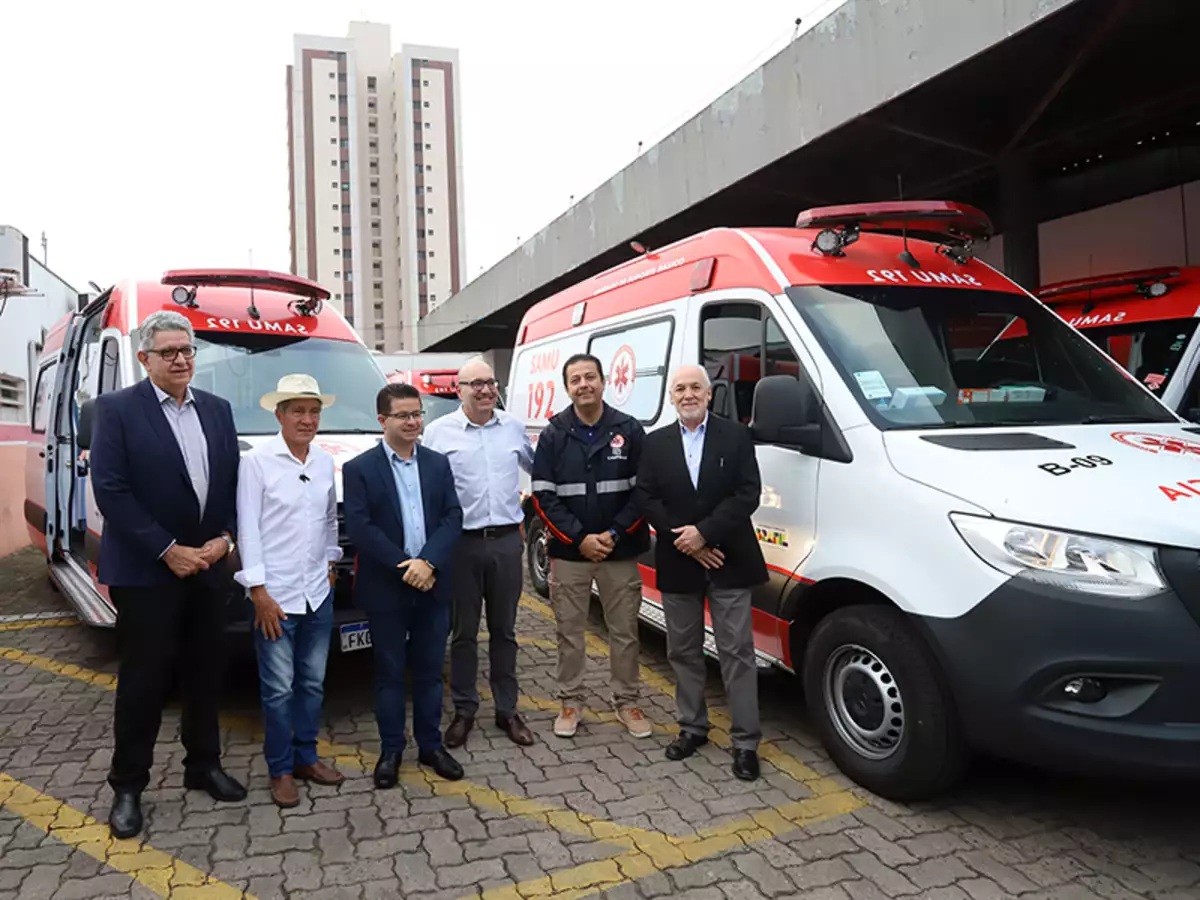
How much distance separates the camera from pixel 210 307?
5340mm

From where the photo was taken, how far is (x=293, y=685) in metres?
3.58

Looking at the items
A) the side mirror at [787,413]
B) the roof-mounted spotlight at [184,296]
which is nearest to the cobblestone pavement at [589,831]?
the side mirror at [787,413]

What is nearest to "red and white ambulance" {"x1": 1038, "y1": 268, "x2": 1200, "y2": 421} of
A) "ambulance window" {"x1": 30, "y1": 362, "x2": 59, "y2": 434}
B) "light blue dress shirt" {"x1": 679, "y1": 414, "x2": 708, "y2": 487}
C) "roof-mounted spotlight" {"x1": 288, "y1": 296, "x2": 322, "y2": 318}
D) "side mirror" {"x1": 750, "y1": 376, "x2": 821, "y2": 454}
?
"side mirror" {"x1": 750, "y1": 376, "x2": 821, "y2": 454}

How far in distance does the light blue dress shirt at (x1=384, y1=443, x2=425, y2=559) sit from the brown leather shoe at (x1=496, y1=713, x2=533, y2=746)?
42.1 inches

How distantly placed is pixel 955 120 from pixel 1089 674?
A: 8.66 meters

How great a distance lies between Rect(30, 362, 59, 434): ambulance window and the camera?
25.5 feet

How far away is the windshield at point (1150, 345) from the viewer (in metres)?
6.26

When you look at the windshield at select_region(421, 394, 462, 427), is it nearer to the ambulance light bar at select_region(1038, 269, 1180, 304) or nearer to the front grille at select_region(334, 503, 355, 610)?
the front grille at select_region(334, 503, 355, 610)

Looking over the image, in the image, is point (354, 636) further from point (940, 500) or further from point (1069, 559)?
point (1069, 559)

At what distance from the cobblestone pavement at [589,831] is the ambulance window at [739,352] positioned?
171cm

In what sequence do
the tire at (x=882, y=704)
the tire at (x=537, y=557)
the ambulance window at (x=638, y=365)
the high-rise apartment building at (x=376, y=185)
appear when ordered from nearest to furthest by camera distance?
1. the tire at (x=882, y=704)
2. the ambulance window at (x=638, y=365)
3. the tire at (x=537, y=557)
4. the high-rise apartment building at (x=376, y=185)

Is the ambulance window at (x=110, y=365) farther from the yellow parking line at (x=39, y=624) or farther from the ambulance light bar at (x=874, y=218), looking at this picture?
the ambulance light bar at (x=874, y=218)

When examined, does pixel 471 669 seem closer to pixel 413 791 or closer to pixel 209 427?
pixel 413 791

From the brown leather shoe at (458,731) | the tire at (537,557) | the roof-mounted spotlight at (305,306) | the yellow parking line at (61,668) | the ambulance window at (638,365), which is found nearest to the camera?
the brown leather shoe at (458,731)
